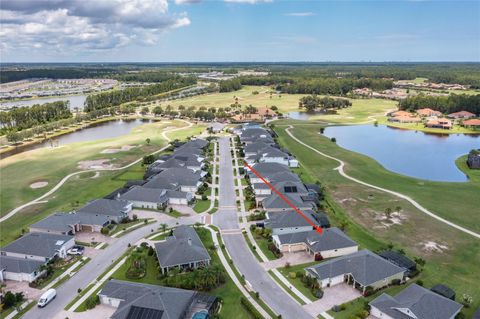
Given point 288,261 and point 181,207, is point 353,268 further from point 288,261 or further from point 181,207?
point 181,207

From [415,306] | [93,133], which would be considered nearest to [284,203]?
[415,306]

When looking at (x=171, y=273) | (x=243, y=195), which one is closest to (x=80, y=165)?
(x=243, y=195)

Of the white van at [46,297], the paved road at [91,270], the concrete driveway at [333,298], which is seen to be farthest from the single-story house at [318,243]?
the white van at [46,297]

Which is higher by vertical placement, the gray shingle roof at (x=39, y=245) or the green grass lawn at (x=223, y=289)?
the gray shingle roof at (x=39, y=245)

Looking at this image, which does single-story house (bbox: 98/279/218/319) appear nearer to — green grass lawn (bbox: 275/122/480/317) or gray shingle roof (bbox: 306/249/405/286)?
gray shingle roof (bbox: 306/249/405/286)

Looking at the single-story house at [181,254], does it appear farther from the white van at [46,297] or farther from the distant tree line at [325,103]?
the distant tree line at [325,103]

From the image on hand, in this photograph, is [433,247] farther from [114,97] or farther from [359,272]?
[114,97]
